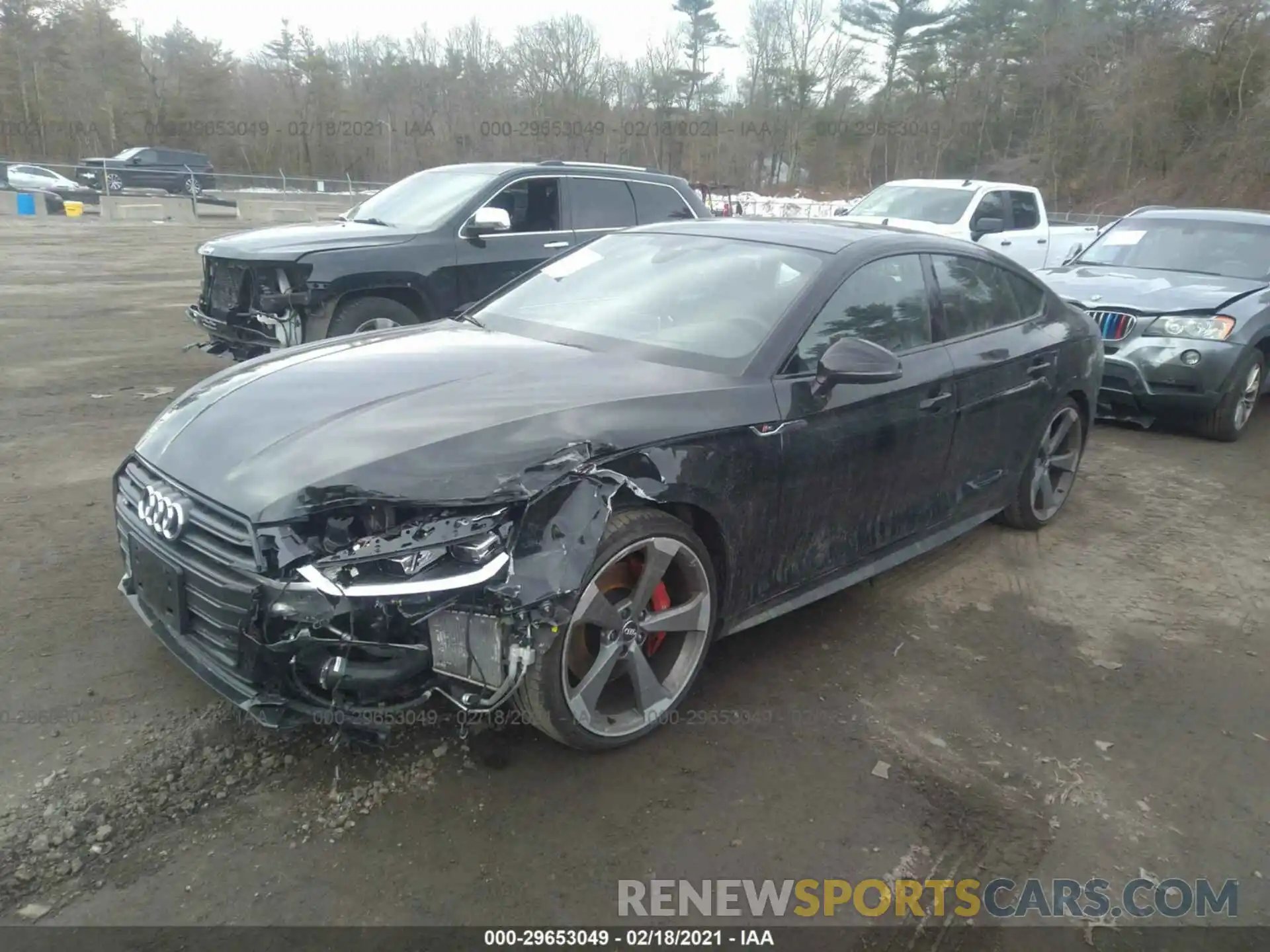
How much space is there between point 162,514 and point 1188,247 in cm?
861

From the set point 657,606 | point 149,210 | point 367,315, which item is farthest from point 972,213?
point 149,210

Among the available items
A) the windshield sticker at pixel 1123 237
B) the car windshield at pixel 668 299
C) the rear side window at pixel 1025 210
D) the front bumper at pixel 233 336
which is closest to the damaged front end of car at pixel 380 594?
the car windshield at pixel 668 299

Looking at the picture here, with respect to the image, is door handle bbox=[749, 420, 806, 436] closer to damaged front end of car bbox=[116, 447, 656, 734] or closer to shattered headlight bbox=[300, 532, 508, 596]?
damaged front end of car bbox=[116, 447, 656, 734]

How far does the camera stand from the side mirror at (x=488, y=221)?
278 inches

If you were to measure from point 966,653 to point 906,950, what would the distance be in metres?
1.70

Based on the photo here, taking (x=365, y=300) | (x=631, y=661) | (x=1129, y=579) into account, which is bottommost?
(x=1129, y=579)

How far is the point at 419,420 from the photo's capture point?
2.75 m

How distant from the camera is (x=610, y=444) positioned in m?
2.76

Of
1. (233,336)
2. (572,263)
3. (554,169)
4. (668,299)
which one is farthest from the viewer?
(554,169)

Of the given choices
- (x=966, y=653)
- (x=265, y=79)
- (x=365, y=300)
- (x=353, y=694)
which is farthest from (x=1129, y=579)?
(x=265, y=79)

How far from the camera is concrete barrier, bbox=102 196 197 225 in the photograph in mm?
26969

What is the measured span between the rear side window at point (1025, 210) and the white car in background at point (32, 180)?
30841 mm

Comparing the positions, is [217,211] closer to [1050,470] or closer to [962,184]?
[962,184]

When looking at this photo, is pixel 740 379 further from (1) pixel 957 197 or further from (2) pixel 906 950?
(1) pixel 957 197
